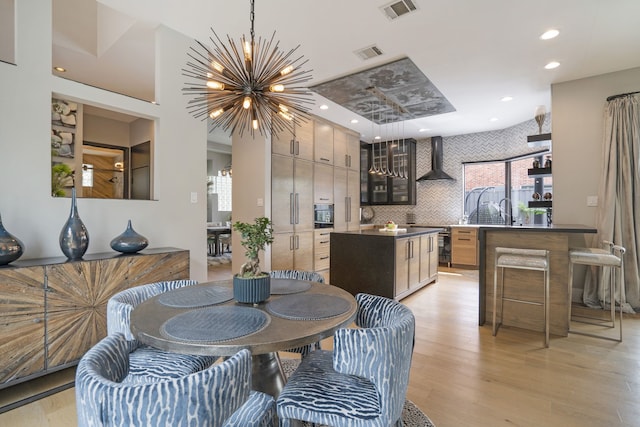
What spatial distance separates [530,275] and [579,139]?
2.20m

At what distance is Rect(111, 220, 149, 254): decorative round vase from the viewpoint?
8.32 ft

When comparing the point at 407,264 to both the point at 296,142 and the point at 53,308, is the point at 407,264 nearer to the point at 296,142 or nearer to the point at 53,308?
the point at 296,142

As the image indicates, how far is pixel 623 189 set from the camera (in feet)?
11.8

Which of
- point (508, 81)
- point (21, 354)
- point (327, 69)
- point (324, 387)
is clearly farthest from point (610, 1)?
point (21, 354)

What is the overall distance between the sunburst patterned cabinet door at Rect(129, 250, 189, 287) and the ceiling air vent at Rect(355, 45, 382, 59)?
272 centimetres

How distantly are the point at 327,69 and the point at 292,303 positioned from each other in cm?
311

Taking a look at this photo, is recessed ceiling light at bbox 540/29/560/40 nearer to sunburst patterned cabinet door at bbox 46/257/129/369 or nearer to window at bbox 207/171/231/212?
sunburst patterned cabinet door at bbox 46/257/129/369

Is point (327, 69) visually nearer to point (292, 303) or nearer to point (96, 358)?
point (292, 303)

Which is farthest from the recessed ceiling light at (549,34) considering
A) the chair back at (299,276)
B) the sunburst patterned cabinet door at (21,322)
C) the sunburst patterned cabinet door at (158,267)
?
the sunburst patterned cabinet door at (21,322)

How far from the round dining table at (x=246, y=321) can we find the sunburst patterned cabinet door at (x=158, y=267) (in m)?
1.00

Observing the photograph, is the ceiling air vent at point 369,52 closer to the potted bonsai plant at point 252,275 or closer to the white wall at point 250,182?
the white wall at point 250,182

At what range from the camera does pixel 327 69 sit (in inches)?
145

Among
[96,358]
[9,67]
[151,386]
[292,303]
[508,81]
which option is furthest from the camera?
[508,81]

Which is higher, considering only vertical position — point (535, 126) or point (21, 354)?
point (535, 126)
